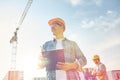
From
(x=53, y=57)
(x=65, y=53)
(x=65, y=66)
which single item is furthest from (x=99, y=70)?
(x=53, y=57)

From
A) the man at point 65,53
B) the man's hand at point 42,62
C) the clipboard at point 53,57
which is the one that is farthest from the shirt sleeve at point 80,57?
the man's hand at point 42,62

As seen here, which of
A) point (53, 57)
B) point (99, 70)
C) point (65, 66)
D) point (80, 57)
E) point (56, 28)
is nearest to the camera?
point (65, 66)

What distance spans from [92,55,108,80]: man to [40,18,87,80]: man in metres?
2.20

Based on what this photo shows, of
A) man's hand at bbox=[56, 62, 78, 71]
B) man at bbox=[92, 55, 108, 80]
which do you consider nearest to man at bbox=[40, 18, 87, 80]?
man's hand at bbox=[56, 62, 78, 71]

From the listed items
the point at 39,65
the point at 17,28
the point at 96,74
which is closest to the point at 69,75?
the point at 39,65

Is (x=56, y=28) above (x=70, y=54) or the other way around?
above

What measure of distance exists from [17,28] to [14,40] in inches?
98.3

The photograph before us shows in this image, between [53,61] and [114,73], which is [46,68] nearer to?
[53,61]

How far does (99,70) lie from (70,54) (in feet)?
7.79

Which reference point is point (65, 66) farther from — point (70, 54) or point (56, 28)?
point (56, 28)

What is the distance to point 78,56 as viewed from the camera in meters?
5.19

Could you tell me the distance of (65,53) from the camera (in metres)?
5.16

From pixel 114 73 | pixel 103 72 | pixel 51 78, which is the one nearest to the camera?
pixel 51 78

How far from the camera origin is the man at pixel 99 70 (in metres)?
7.06
